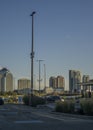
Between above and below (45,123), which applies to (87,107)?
above

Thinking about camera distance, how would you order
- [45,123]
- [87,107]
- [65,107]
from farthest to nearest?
[65,107]
[87,107]
[45,123]

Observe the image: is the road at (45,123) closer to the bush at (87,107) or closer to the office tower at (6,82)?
the bush at (87,107)

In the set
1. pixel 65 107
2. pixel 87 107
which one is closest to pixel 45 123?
pixel 87 107

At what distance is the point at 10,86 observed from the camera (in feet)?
413

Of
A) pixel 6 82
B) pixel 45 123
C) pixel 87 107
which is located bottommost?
pixel 45 123

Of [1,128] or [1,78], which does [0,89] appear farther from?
[1,128]

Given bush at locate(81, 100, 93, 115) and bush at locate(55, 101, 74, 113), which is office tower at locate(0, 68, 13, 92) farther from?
bush at locate(81, 100, 93, 115)

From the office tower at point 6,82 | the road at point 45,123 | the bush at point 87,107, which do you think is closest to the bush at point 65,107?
the bush at point 87,107

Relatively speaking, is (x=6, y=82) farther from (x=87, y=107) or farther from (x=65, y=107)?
(x=87, y=107)

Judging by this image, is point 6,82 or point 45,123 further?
point 6,82

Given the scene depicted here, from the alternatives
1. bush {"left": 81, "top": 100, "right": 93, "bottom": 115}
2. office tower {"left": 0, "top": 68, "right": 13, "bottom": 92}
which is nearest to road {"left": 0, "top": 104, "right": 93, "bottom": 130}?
bush {"left": 81, "top": 100, "right": 93, "bottom": 115}

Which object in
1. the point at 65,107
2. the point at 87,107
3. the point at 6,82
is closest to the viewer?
the point at 87,107

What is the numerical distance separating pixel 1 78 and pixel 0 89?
14045 mm

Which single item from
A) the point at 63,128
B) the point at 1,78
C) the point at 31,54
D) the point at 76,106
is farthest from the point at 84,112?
the point at 1,78
